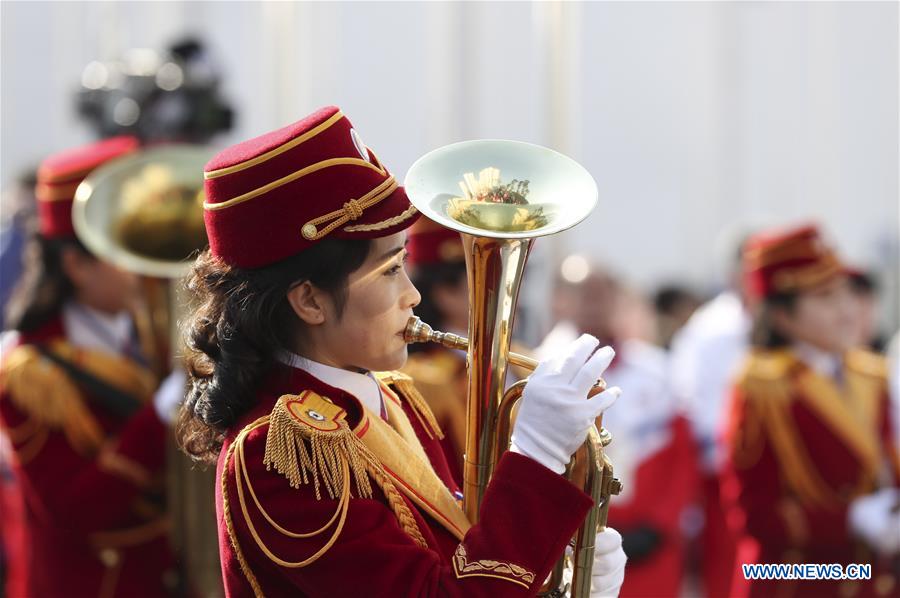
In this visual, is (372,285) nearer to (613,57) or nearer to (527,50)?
(527,50)

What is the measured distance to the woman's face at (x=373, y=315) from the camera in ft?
7.86

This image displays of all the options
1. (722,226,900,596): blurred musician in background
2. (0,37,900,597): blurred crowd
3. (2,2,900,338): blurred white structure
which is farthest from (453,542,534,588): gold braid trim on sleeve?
(2,2,900,338): blurred white structure

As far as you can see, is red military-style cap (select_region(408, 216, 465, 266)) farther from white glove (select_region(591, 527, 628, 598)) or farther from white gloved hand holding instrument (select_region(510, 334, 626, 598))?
white gloved hand holding instrument (select_region(510, 334, 626, 598))

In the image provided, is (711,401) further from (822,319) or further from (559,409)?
(559,409)

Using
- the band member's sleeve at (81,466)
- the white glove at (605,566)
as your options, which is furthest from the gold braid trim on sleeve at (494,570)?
the band member's sleeve at (81,466)

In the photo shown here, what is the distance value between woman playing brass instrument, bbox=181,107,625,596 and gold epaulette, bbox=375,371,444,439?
0.22 metres

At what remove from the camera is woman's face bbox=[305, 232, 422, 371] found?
7.86ft

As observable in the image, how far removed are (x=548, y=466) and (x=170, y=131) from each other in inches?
147

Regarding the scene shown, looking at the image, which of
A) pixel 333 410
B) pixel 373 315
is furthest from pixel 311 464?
pixel 373 315

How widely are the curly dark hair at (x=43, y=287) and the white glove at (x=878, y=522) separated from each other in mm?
2940

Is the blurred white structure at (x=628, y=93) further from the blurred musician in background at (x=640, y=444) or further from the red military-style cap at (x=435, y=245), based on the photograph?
the red military-style cap at (x=435, y=245)

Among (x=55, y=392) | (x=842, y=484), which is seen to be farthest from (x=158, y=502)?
Result: (x=842, y=484)

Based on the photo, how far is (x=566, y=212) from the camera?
240 centimetres

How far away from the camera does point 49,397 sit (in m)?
4.52
